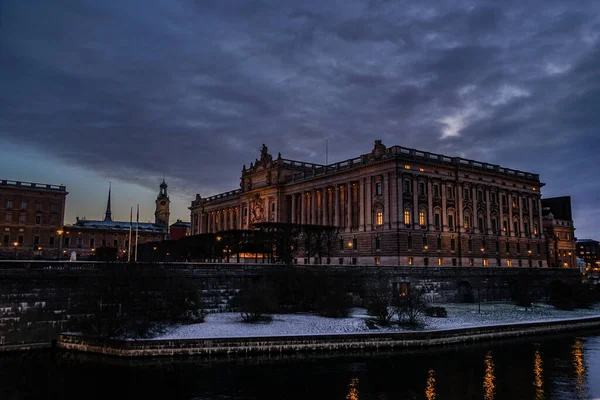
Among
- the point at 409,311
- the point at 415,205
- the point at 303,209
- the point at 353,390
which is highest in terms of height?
the point at 303,209

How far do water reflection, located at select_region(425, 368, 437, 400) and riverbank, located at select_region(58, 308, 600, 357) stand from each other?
8034 millimetres

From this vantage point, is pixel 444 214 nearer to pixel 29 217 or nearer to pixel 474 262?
pixel 474 262

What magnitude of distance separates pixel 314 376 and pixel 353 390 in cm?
375

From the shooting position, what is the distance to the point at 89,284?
41.9 m

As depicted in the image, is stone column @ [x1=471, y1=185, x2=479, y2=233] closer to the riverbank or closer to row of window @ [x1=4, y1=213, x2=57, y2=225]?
the riverbank

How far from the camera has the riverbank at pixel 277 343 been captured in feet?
124

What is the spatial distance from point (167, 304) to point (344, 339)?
1558cm

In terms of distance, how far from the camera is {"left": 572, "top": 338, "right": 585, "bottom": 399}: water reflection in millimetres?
30594

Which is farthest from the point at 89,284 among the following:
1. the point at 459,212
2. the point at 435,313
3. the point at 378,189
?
the point at 459,212

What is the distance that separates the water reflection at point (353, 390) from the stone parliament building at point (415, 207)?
52945mm

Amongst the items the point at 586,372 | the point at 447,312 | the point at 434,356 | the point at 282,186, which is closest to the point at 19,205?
the point at 282,186

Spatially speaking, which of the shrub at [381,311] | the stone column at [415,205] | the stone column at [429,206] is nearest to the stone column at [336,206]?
the stone column at [415,205]

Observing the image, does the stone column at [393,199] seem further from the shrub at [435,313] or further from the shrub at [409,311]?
the shrub at [409,311]

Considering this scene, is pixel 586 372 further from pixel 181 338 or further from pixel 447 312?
pixel 181 338
